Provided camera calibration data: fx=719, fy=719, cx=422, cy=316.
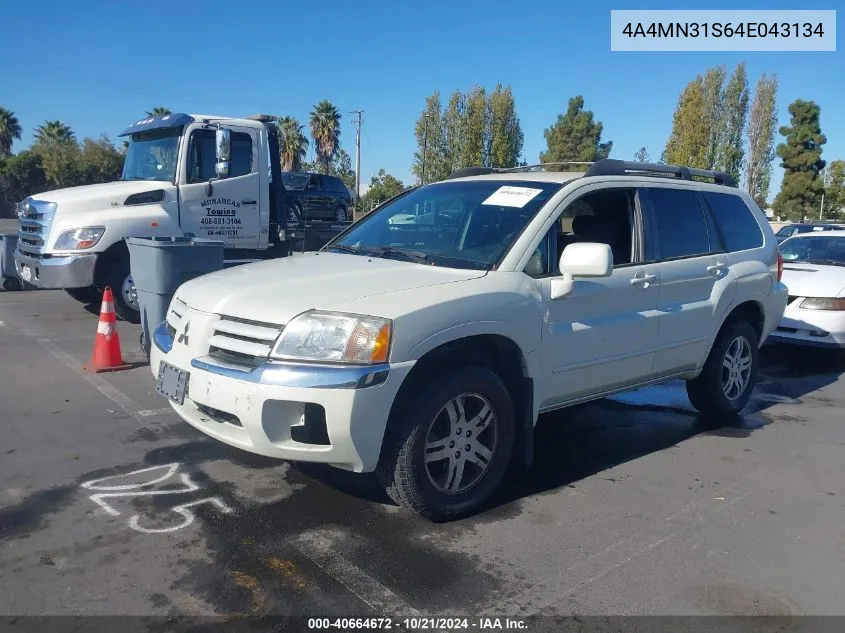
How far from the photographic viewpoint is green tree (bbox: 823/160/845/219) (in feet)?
145

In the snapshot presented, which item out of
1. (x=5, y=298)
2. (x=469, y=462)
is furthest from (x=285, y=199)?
(x=469, y=462)

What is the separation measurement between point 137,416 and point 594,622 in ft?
12.5

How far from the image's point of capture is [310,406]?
3.31m

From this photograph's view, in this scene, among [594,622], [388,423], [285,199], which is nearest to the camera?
[594,622]

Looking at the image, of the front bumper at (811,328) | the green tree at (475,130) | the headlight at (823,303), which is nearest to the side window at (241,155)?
the front bumper at (811,328)

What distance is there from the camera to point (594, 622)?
9.51 ft

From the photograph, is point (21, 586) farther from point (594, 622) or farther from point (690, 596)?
point (690, 596)

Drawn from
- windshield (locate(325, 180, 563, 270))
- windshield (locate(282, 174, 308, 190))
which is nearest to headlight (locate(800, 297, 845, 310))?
windshield (locate(325, 180, 563, 270))

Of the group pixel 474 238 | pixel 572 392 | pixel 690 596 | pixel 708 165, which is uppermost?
pixel 708 165

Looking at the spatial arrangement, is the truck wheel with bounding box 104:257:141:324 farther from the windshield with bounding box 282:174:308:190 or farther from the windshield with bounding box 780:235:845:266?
the windshield with bounding box 282:174:308:190

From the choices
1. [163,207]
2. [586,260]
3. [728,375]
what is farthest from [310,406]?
[163,207]

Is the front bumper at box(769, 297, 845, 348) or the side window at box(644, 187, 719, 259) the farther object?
the front bumper at box(769, 297, 845, 348)

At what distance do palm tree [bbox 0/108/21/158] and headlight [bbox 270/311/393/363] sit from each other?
69.5 metres

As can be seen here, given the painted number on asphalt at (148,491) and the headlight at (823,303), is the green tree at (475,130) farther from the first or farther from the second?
the painted number on asphalt at (148,491)
